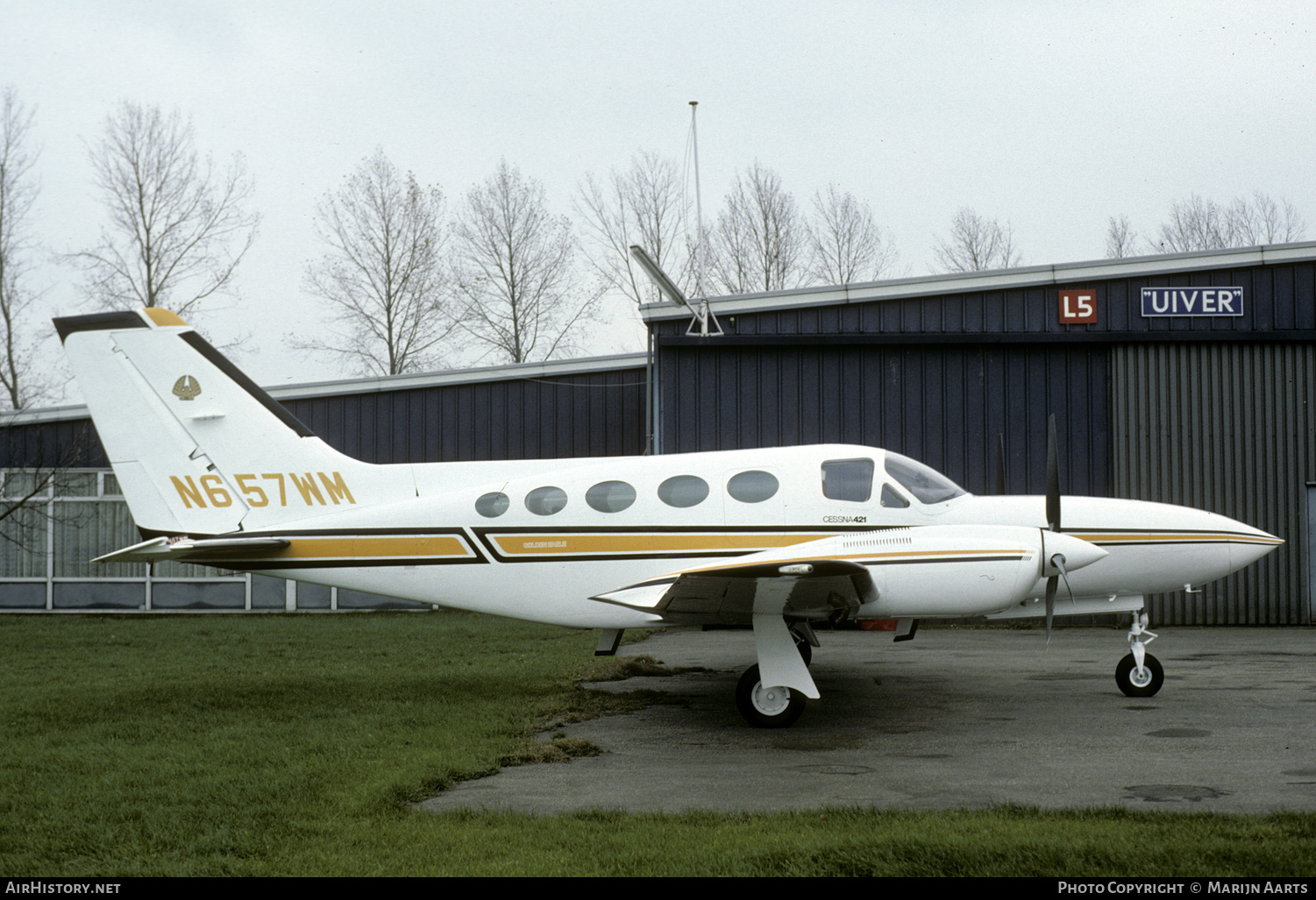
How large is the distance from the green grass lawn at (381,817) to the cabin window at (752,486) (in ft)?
9.03

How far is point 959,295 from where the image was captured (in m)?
16.7

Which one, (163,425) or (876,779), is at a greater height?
(163,425)

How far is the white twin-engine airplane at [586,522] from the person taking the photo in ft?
28.0

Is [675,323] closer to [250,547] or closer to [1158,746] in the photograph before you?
[250,547]

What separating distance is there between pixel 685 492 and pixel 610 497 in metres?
0.70

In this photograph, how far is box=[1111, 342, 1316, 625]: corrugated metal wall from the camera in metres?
16.2

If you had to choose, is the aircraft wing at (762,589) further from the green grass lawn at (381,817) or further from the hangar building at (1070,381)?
the hangar building at (1070,381)

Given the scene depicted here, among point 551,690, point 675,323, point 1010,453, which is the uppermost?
point 675,323

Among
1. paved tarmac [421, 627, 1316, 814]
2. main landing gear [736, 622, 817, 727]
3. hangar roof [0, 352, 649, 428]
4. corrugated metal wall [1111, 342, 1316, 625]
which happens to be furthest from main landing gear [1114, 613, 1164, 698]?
hangar roof [0, 352, 649, 428]

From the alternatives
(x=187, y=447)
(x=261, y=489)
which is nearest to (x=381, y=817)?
(x=261, y=489)

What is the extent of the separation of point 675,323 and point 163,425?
9.11 metres
